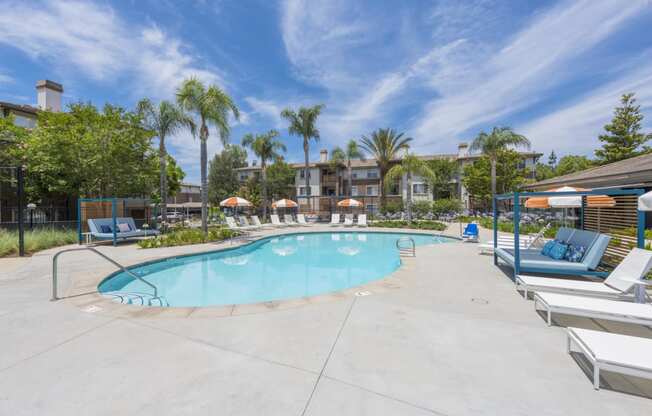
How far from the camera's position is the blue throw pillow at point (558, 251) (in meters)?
Result: 6.54

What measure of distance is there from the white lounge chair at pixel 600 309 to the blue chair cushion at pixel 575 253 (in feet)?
8.64

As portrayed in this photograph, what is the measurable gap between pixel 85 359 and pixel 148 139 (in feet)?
56.3

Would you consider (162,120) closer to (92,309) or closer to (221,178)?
(92,309)

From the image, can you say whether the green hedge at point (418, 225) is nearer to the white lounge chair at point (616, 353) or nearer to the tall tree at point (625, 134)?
the white lounge chair at point (616, 353)

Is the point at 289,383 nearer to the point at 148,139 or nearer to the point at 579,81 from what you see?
the point at 148,139

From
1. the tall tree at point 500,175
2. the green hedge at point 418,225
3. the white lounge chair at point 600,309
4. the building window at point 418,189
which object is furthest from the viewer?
the building window at point 418,189

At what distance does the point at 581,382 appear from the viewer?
2.68 m

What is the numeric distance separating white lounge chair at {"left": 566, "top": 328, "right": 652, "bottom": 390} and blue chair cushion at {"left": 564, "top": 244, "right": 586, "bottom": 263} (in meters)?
4.13

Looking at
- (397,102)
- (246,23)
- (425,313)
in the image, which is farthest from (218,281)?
(397,102)

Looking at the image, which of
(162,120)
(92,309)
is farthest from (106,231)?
(92,309)

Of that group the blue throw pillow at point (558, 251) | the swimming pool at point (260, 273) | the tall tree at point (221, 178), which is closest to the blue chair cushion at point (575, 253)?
the blue throw pillow at point (558, 251)

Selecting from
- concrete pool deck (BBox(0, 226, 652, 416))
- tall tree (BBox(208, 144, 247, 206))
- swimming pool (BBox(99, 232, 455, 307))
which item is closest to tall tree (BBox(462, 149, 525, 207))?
swimming pool (BBox(99, 232, 455, 307))

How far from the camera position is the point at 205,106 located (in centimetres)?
1415

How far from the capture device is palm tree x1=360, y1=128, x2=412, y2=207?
84.0 ft
